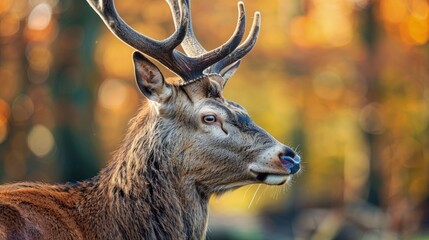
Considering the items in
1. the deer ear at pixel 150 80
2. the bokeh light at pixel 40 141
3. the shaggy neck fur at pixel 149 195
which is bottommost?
the bokeh light at pixel 40 141

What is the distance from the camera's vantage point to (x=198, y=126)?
7121 mm

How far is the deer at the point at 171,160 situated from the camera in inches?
268

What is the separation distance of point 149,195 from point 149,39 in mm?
1129

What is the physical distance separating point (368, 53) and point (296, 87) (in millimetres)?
5604

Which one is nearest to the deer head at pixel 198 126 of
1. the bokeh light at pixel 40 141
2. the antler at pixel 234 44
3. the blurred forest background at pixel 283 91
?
the antler at pixel 234 44

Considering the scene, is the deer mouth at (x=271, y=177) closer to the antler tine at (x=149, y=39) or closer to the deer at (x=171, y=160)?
the deer at (x=171, y=160)

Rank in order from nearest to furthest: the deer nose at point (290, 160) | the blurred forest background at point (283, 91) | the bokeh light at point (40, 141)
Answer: the deer nose at point (290, 160)
the blurred forest background at point (283, 91)
the bokeh light at point (40, 141)

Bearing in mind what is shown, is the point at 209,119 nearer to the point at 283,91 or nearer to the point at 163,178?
the point at 163,178

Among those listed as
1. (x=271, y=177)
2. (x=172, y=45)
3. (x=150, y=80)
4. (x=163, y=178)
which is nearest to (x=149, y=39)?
(x=172, y=45)

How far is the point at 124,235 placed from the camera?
6.77m

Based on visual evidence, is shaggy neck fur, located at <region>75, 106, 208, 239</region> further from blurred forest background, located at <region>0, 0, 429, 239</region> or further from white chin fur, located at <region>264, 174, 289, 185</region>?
blurred forest background, located at <region>0, 0, 429, 239</region>

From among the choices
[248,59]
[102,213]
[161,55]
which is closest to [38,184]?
[102,213]

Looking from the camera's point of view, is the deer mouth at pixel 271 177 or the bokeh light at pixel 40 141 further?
the bokeh light at pixel 40 141

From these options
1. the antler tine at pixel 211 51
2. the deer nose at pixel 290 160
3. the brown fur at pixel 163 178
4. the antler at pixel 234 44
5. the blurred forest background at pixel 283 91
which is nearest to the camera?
the brown fur at pixel 163 178
